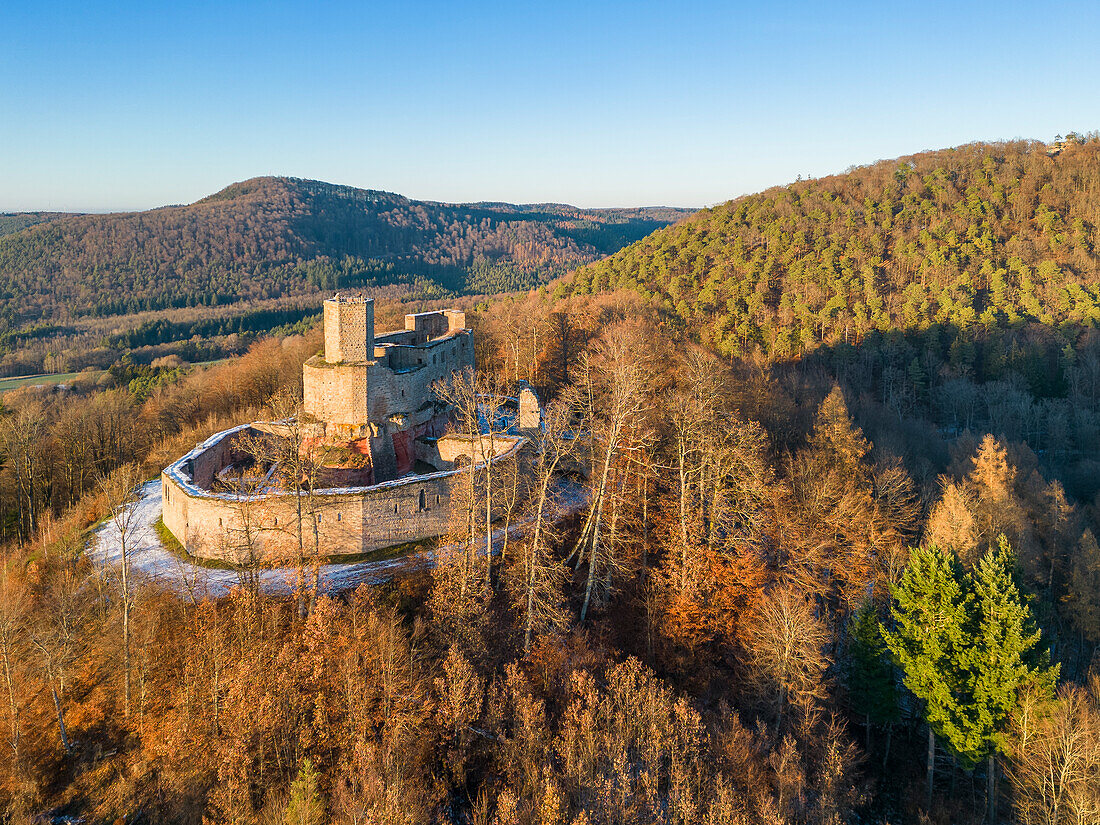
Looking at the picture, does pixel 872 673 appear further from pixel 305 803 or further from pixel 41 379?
pixel 41 379

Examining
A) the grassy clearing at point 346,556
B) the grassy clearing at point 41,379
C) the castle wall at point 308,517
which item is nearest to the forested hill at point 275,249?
the grassy clearing at point 41,379

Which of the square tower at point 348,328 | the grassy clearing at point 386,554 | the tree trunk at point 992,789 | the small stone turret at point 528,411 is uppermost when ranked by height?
the square tower at point 348,328

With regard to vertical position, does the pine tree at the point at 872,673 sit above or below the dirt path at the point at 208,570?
below

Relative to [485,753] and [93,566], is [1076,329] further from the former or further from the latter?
[93,566]

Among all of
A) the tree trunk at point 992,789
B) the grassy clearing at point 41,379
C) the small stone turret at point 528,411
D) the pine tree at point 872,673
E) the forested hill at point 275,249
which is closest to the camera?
the tree trunk at point 992,789

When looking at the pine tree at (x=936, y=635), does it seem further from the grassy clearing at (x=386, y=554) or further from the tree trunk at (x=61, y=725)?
the tree trunk at (x=61, y=725)

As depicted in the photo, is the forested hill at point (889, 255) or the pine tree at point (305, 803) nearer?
the pine tree at point (305, 803)

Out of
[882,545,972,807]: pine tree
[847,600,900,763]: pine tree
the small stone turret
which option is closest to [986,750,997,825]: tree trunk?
[882,545,972,807]: pine tree
